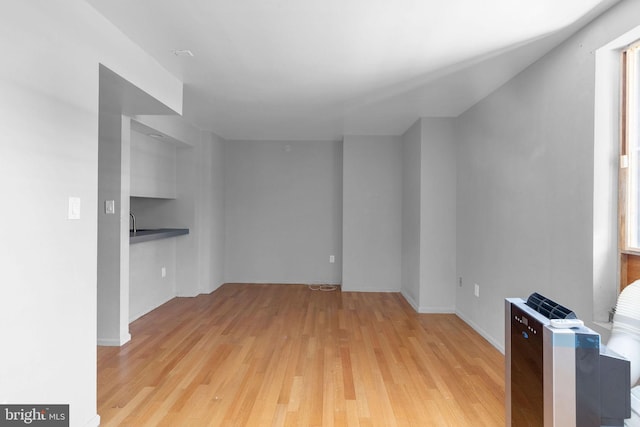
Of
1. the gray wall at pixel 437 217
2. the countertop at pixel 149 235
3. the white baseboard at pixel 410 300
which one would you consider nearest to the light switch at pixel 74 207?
the countertop at pixel 149 235

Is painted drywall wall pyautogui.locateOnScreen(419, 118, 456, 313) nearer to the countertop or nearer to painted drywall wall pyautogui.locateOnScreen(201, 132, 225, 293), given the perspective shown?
painted drywall wall pyautogui.locateOnScreen(201, 132, 225, 293)

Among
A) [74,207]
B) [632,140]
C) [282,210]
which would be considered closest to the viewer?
[74,207]

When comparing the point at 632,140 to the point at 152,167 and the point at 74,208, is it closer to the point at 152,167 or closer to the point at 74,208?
the point at 74,208

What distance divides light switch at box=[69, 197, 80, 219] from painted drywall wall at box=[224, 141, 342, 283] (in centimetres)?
404

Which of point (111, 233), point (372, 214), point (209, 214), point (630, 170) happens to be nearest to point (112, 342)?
point (111, 233)

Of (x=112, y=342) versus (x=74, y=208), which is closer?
(x=74, y=208)

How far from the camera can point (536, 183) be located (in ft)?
8.57

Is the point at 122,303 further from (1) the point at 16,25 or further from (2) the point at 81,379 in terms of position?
(1) the point at 16,25

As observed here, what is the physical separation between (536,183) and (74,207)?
9.83ft

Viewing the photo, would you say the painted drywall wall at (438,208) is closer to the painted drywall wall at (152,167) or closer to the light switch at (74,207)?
the painted drywall wall at (152,167)

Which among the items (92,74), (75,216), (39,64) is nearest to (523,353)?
(75,216)

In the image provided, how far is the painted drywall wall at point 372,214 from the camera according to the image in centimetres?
533

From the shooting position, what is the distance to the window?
1.91m

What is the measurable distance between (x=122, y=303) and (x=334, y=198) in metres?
3.49
